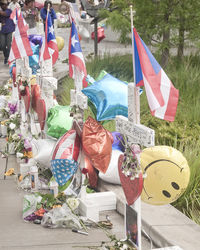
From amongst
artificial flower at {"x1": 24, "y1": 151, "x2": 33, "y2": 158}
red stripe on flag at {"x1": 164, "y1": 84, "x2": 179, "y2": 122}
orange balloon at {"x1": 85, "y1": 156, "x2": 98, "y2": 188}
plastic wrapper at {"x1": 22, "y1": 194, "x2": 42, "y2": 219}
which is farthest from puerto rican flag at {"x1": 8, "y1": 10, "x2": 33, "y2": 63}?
red stripe on flag at {"x1": 164, "y1": 84, "x2": 179, "y2": 122}

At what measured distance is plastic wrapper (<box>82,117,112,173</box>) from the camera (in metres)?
5.05

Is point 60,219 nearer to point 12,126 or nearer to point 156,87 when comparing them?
point 156,87

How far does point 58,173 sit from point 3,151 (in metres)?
3.12

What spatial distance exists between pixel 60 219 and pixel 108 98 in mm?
1242

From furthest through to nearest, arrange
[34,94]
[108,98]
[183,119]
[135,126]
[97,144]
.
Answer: [183,119], [34,94], [108,98], [97,144], [135,126]

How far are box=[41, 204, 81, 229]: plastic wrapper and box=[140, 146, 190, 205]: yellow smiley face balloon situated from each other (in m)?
1.19

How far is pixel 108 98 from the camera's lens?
17.2 ft

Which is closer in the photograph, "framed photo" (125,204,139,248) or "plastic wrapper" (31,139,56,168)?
"framed photo" (125,204,139,248)

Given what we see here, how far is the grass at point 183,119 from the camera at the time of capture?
19.0 ft

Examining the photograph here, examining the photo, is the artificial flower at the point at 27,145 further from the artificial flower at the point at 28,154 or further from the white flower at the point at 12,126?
the white flower at the point at 12,126

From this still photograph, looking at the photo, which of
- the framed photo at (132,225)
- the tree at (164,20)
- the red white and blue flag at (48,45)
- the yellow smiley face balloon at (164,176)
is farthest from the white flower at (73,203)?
the tree at (164,20)

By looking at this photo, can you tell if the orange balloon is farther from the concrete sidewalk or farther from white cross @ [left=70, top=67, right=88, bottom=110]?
white cross @ [left=70, top=67, right=88, bottom=110]

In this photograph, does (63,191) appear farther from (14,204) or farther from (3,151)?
(3,151)

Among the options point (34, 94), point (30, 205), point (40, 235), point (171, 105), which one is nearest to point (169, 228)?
point (40, 235)
